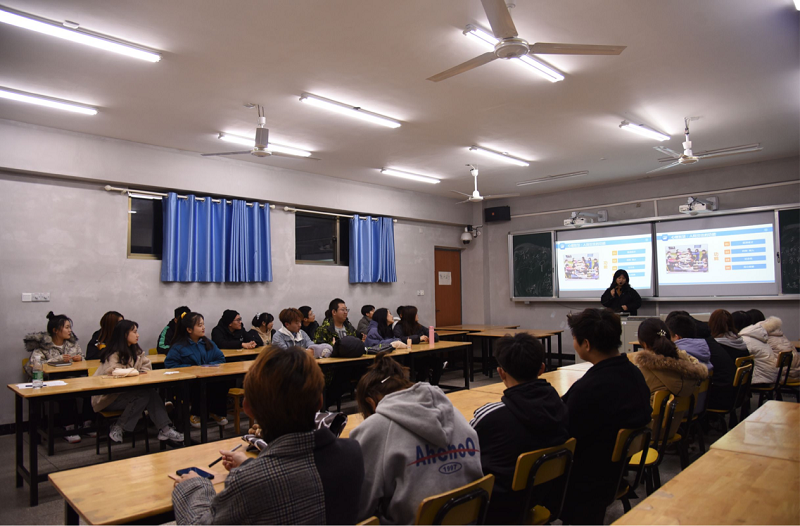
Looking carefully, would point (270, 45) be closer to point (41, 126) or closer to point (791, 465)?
point (41, 126)

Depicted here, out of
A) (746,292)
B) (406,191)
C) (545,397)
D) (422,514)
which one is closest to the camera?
(422,514)

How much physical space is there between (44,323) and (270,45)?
411 cm

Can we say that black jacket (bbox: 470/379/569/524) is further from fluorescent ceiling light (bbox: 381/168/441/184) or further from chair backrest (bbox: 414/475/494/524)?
fluorescent ceiling light (bbox: 381/168/441/184)

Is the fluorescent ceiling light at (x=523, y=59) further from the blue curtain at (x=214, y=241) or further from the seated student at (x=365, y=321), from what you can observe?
the seated student at (x=365, y=321)

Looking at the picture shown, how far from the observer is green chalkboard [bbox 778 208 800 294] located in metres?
7.06

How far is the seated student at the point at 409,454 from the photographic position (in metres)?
1.58

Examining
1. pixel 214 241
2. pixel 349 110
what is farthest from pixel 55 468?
pixel 349 110

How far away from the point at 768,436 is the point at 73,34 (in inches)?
192

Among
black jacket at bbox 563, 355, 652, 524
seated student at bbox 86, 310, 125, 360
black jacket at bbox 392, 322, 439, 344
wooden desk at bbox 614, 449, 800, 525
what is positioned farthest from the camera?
black jacket at bbox 392, 322, 439, 344

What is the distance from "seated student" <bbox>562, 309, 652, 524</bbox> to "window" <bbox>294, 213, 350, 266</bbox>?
6073 millimetres

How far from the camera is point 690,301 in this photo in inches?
317

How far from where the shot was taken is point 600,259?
8.98 m

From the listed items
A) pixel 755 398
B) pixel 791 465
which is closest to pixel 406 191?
pixel 755 398

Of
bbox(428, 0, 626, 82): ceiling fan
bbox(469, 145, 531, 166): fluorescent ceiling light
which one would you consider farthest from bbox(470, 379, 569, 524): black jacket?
bbox(469, 145, 531, 166): fluorescent ceiling light
